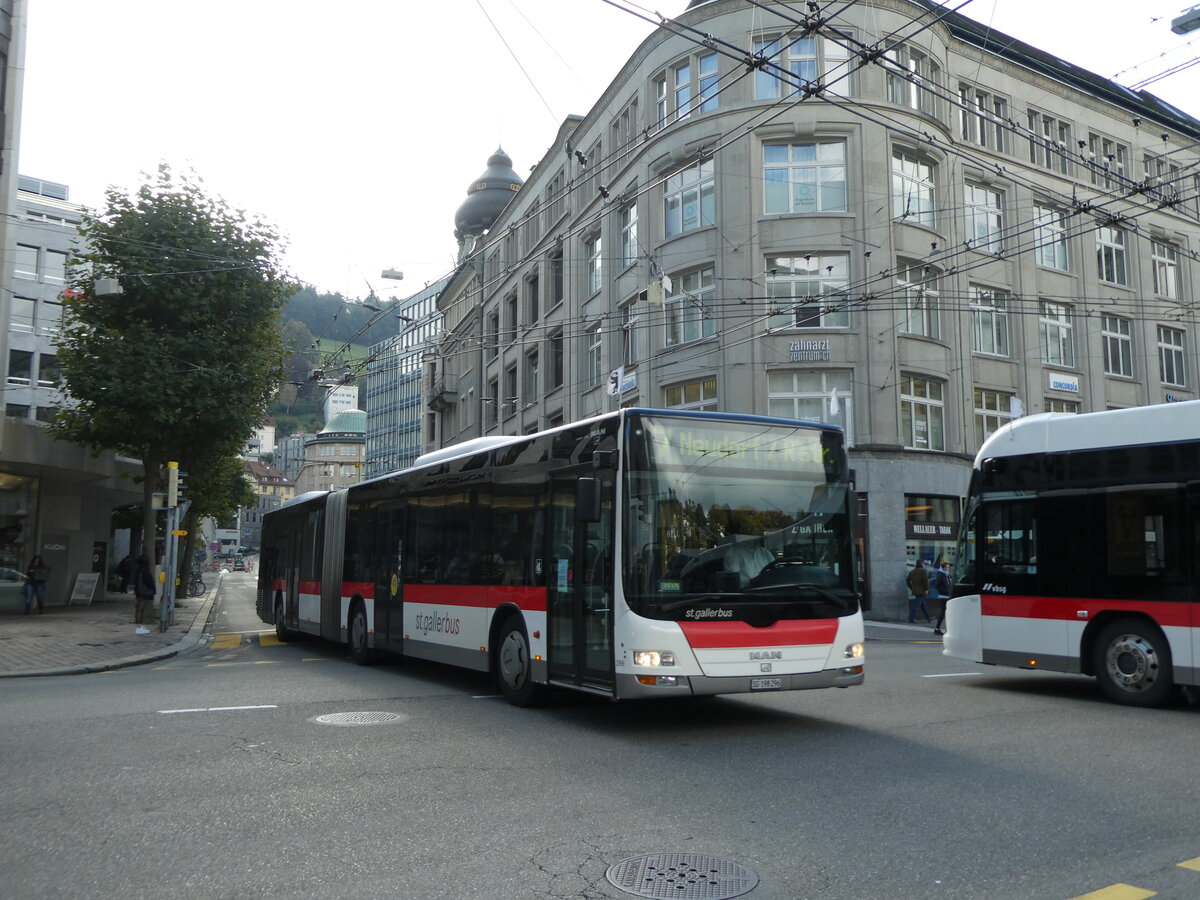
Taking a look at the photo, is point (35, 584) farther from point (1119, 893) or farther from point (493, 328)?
point (1119, 893)

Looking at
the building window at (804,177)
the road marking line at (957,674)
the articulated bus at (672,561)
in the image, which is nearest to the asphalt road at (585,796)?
the articulated bus at (672,561)

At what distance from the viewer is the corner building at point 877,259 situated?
2939 cm

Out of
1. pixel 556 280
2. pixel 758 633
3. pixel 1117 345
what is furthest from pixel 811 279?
pixel 758 633

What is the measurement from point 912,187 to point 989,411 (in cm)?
746

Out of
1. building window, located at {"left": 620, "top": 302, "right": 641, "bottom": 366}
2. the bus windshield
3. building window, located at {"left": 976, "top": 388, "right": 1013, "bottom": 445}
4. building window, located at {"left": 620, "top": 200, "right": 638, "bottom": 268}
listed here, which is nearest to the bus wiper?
the bus windshield

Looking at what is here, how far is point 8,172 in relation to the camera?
27.6 m

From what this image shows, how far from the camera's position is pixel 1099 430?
11.3 meters

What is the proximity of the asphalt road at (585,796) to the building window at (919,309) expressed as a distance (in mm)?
20234

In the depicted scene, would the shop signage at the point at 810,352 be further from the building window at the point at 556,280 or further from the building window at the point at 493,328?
the building window at the point at 493,328

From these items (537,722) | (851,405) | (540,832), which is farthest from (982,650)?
(851,405)

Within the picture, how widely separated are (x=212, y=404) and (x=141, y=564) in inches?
159

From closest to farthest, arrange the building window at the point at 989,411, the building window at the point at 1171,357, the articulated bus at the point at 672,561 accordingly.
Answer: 1. the articulated bus at the point at 672,561
2. the building window at the point at 989,411
3. the building window at the point at 1171,357

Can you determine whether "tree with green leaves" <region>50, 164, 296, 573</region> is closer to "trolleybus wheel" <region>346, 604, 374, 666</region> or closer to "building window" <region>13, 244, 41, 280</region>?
"trolleybus wheel" <region>346, 604, 374, 666</region>

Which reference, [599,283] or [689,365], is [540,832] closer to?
[689,365]
